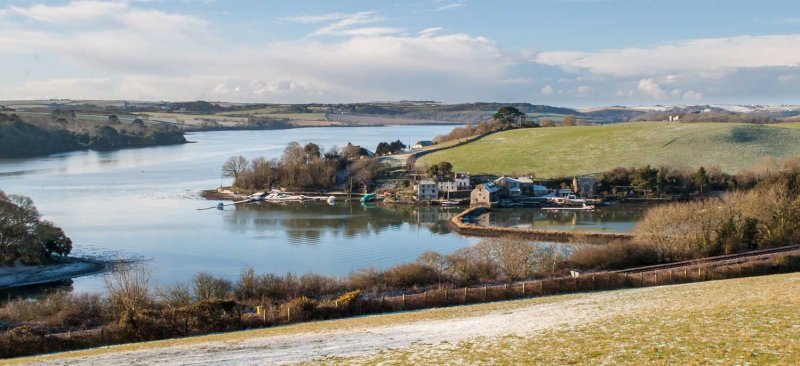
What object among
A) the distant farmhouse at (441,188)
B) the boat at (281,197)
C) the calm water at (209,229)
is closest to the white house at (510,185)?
the distant farmhouse at (441,188)

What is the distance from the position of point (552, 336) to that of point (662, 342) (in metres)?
1.87

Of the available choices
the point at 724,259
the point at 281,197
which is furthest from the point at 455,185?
the point at 724,259

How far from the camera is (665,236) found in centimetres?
2717

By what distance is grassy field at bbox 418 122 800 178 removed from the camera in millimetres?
65000

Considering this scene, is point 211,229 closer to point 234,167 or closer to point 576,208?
point 234,167

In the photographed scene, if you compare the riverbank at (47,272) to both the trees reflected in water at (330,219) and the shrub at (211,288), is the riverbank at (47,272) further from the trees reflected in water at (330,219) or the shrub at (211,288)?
the shrub at (211,288)

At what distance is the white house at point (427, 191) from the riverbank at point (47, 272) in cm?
3183

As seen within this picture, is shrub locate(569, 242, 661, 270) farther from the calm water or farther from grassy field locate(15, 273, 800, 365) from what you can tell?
the calm water

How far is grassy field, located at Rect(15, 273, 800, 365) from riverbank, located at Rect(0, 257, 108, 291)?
1795 cm

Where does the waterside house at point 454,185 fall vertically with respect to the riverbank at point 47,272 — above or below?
above

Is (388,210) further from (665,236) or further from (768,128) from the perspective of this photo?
(768,128)

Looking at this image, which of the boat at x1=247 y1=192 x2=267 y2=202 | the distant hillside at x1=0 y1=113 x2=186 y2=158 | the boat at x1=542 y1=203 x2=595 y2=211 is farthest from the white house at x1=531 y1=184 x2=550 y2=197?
the distant hillside at x1=0 y1=113 x2=186 y2=158

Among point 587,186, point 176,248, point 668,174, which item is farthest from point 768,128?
point 176,248

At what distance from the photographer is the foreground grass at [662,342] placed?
28.5 ft
